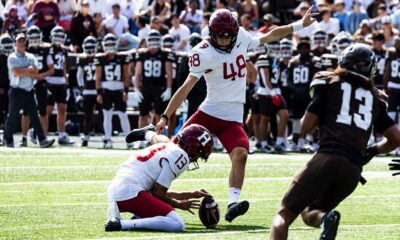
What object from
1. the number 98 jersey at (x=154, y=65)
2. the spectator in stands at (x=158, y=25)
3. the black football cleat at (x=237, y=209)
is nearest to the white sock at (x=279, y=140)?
the number 98 jersey at (x=154, y=65)

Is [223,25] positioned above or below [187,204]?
above

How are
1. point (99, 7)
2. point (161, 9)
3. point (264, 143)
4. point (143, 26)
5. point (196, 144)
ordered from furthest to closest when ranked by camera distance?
point (99, 7) → point (161, 9) → point (143, 26) → point (264, 143) → point (196, 144)

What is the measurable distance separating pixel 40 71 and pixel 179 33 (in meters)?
3.45

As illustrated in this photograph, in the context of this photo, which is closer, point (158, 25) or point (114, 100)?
point (114, 100)

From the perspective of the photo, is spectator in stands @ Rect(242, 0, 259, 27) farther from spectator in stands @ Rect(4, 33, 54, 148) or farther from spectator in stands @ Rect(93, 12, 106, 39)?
spectator in stands @ Rect(4, 33, 54, 148)

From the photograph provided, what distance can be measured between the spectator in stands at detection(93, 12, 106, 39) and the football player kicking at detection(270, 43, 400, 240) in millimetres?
16033

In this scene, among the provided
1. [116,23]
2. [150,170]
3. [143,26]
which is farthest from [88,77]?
[150,170]

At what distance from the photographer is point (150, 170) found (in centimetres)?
891

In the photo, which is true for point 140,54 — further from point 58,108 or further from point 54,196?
point 54,196

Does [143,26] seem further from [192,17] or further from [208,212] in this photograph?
[208,212]

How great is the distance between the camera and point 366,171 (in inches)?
588

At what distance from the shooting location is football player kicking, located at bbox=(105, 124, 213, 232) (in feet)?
28.9

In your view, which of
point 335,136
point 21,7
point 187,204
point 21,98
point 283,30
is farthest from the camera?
point 21,7

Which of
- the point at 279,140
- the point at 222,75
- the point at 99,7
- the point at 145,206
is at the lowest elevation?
the point at 279,140
